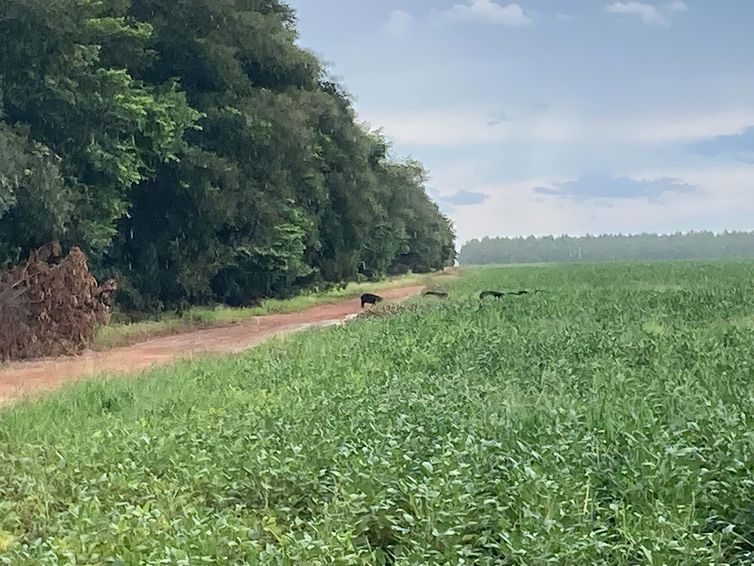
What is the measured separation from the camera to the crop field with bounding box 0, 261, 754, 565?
442 centimetres

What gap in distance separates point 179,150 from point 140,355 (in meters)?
6.64

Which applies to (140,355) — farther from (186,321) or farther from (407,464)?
(407,464)

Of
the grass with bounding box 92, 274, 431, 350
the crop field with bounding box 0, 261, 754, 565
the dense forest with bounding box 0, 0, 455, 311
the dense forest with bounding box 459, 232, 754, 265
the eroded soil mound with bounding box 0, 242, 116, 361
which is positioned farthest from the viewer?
A: the dense forest with bounding box 459, 232, 754, 265

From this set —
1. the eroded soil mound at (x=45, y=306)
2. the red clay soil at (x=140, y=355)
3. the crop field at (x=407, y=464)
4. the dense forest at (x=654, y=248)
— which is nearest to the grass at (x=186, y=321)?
the red clay soil at (x=140, y=355)

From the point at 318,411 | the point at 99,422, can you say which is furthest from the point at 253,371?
the point at 318,411

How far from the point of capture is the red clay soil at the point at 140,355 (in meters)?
14.4

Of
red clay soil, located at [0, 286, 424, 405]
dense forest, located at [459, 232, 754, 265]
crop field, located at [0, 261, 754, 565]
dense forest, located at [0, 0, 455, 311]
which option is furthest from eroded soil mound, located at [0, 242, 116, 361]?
dense forest, located at [459, 232, 754, 265]

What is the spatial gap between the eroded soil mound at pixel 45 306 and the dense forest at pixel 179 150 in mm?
688

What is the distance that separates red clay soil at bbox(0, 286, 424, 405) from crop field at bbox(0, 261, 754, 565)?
3.60 metres

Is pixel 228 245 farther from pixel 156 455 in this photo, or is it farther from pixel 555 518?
pixel 555 518

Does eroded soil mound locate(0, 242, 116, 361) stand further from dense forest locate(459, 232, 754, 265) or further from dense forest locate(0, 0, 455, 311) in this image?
dense forest locate(459, 232, 754, 265)

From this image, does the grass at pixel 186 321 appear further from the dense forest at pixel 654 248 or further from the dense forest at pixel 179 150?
the dense forest at pixel 654 248

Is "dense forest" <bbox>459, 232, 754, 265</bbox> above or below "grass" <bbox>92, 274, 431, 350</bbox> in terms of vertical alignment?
above

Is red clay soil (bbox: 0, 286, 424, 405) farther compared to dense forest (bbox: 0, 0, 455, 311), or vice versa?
dense forest (bbox: 0, 0, 455, 311)
